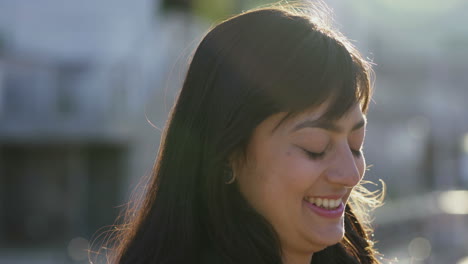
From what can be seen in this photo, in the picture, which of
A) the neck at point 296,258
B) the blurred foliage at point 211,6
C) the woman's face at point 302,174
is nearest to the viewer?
the woman's face at point 302,174

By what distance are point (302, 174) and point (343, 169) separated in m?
0.13

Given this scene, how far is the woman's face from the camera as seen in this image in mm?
2020

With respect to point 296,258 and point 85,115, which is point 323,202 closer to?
point 296,258

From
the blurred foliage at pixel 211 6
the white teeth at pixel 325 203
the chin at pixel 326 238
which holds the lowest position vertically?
the blurred foliage at pixel 211 6

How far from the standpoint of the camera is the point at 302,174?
2.01 meters

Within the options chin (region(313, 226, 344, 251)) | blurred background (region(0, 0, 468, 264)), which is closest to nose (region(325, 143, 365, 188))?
chin (region(313, 226, 344, 251))

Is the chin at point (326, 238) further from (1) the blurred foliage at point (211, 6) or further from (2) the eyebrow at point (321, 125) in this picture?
(1) the blurred foliage at point (211, 6)

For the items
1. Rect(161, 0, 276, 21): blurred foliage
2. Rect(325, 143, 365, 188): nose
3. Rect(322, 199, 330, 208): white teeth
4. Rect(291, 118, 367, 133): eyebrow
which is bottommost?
Rect(161, 0, 276, 21): blurred foliage

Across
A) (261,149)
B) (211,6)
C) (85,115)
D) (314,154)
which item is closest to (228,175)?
(261,149)

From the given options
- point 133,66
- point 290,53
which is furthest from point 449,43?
point 290,53

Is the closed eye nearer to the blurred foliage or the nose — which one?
the nose

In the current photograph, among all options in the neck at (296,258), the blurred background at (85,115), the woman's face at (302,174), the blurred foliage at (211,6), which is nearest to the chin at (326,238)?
the woman's face at (302,174)

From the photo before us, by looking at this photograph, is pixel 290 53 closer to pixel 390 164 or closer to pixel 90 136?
pixel 90 136

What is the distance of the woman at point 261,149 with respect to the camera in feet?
6.64
